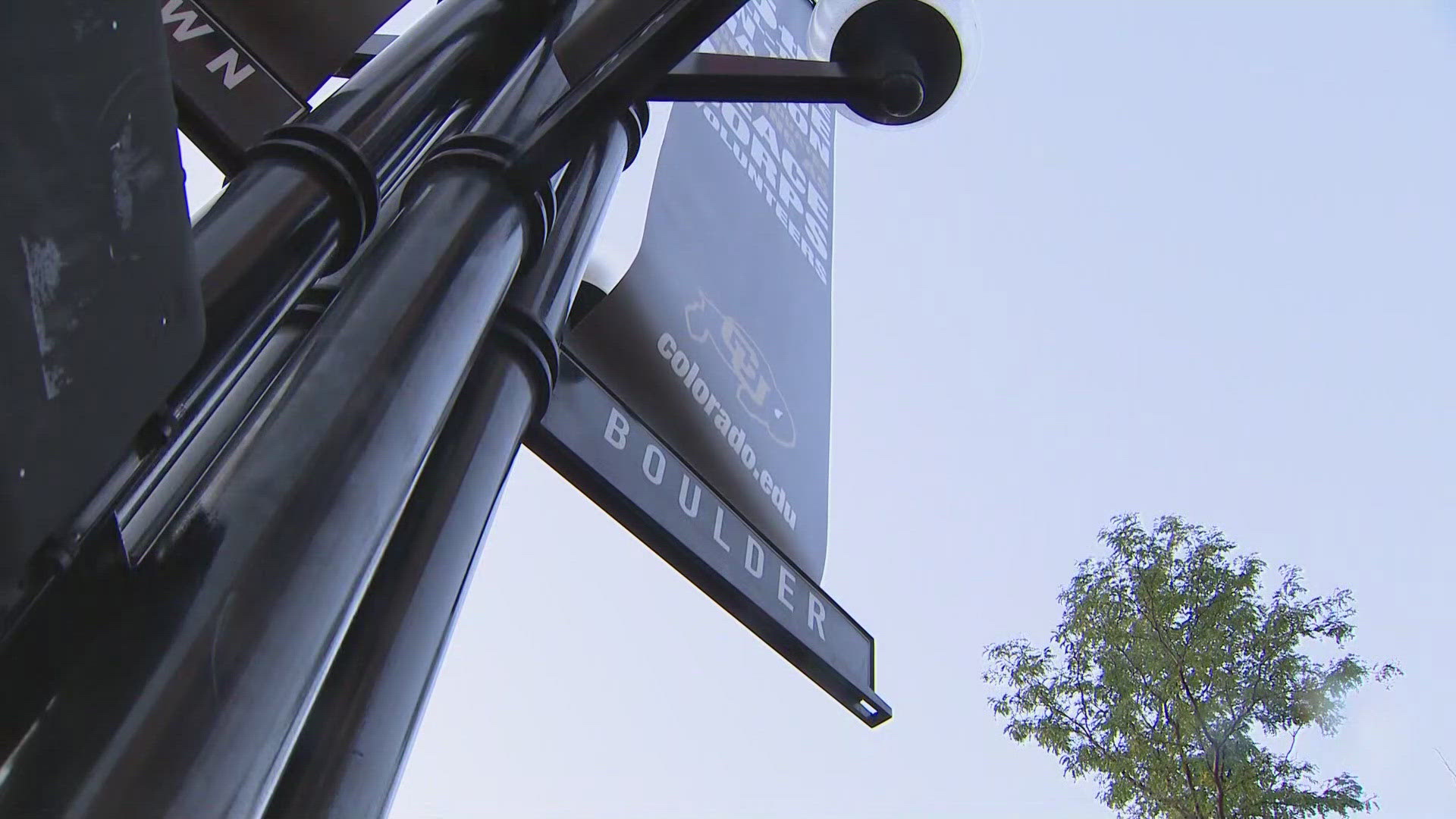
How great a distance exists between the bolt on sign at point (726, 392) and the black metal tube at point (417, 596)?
15.8 inches

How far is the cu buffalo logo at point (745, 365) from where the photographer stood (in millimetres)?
2629

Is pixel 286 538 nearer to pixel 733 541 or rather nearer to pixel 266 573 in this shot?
pixel 266 573

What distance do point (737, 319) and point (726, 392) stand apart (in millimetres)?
298

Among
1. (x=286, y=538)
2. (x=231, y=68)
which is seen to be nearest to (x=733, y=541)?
(x=231, y=68)

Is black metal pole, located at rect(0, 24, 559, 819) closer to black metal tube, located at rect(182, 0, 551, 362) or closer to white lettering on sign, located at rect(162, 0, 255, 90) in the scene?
black metal tube, located at rect(182, 0, 551, 362)

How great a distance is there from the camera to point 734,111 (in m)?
3.48

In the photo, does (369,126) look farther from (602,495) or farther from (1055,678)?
(1055,678)

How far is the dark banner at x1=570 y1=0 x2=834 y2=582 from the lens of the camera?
2371 mm

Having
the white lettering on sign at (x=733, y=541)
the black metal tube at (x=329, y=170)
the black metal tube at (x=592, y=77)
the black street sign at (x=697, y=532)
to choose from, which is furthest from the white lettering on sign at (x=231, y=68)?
the white lettering on sign at (x=733, y=541)

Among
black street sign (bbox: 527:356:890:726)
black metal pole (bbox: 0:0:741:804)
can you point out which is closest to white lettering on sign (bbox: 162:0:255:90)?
black metal pole (bbox: 0:0:741:804)

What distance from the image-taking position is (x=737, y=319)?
2871mm

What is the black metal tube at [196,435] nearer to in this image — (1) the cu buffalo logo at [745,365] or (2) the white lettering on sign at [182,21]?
(2) the white lettering on sign at [182,21]

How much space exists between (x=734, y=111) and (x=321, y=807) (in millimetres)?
2786

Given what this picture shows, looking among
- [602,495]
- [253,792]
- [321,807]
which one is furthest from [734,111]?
[253,792]
